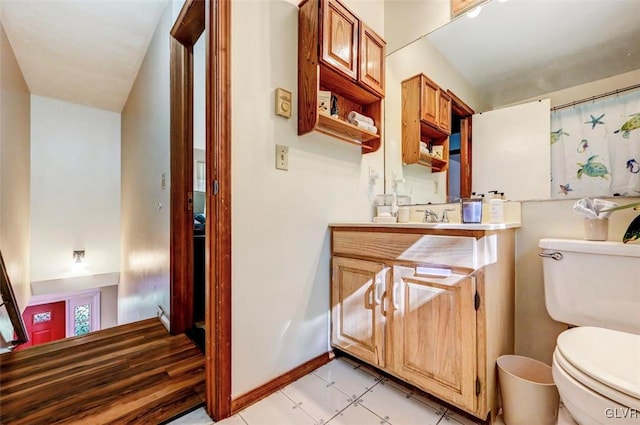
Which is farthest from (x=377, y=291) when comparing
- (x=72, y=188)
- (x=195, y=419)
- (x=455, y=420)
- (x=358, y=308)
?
(x=72, y=188)

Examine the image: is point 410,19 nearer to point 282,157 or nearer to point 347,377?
point 282,157

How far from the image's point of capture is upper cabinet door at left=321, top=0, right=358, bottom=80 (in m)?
1.31

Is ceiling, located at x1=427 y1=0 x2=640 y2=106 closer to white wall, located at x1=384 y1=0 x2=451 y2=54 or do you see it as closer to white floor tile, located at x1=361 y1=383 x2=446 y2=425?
white wall, located at x1=384 y1=0 x2=451 y2=54

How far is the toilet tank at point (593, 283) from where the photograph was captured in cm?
96

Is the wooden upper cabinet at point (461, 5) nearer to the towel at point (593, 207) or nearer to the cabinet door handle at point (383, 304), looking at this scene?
the towel at point (593, 207)

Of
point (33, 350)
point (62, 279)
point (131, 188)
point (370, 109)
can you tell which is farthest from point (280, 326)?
point (62, 279)

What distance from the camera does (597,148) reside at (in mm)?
1161

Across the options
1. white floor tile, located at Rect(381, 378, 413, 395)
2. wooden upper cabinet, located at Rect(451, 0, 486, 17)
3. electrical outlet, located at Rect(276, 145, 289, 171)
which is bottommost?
white floor tile, located at Rect(381, 378, 413, 395)

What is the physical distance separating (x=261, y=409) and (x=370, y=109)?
5.75ft

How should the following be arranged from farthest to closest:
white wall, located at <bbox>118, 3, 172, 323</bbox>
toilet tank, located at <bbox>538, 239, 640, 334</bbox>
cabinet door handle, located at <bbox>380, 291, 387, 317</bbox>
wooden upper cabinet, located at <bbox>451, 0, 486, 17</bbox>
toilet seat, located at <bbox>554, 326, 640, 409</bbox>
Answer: white wall, located at <bbox>118, 3, 172, 323</bbox> < wooden upper cabinet, located at <bbox>451, 0, 486, 17</bbox> < cabinet door handle, located at <bbox>380, 291, 387, 317</bbox> < toilet tank, located at <bbox>538, 239, 640, 334</bbox> < toilet seat, located at <bbox>554, 326, 640, 409</bbox>

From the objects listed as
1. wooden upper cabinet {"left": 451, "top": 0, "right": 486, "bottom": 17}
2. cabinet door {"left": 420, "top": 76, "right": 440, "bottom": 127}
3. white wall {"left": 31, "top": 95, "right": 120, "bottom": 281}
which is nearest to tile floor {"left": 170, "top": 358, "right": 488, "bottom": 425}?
cabinet door {"left": 420, "top": 76, "right": 440, "bottom": 127}

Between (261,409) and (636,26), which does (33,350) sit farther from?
(636,26)

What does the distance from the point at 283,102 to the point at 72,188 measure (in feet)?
12.9

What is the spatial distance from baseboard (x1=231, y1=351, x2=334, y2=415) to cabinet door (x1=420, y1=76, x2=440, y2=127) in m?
1.57
